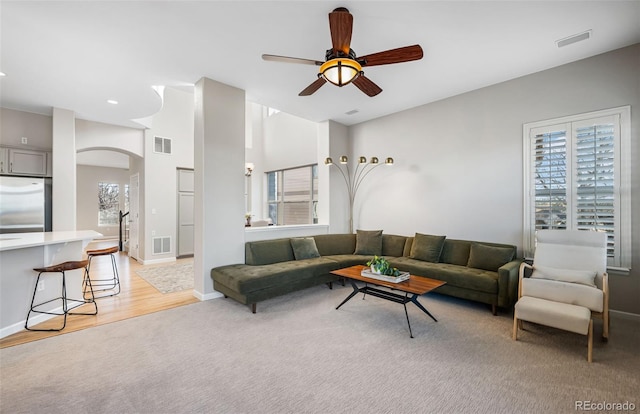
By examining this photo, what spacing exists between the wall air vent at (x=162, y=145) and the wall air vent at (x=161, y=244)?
6.77 feet

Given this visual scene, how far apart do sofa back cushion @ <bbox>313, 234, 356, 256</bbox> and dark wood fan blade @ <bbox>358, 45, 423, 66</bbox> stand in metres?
3.37

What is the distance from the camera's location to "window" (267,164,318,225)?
25.3ft

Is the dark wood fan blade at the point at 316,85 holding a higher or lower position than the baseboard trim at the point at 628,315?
higher

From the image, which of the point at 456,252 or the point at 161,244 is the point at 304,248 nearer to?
the point at 456,252

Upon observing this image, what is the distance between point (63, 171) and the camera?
15.8 ft

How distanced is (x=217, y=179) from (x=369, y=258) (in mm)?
2813

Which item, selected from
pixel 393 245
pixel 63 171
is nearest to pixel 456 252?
pixel 393 245

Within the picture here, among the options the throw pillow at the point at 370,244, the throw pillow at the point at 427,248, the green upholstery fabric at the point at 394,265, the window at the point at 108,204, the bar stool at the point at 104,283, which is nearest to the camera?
the green upholstery fabric at the point at 394,265

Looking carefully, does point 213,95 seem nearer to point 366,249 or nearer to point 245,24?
point 245,24

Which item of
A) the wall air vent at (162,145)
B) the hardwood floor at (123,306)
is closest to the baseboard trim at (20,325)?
the hardwood floor at (123,306)

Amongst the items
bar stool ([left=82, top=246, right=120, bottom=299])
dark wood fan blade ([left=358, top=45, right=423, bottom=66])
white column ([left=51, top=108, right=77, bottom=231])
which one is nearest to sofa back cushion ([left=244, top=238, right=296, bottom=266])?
bar stool ([left=82, top=246, right=120, bottom=299])

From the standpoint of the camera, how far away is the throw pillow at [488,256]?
3820mm
